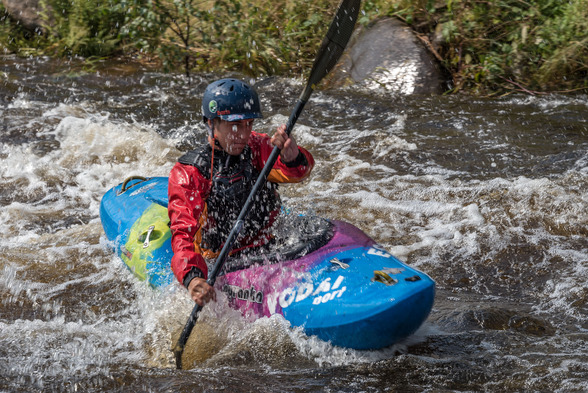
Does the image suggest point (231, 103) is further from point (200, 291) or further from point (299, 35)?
point (299, 35)

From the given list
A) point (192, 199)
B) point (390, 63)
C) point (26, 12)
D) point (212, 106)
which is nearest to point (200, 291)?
point (192, 199)

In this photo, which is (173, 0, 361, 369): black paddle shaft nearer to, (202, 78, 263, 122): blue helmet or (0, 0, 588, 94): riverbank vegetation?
(202, 78, 263, 122): blue helmet

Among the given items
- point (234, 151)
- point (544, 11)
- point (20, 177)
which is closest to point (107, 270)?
point (234, 151)

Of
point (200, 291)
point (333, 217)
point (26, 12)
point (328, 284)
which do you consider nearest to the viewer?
point (200, 291)

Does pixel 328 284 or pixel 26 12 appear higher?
pixel 328 284

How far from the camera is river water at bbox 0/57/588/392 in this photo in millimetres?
3195

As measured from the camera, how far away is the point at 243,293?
3.37 m

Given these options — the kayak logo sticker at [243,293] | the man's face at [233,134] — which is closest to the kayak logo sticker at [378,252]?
the kayak logo sticker at [243,293]

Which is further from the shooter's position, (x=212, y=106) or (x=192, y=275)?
(x=212, y=106)

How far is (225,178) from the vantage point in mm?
3461

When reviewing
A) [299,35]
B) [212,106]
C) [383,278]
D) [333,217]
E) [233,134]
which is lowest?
[299,35]

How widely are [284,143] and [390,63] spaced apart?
16.6ft

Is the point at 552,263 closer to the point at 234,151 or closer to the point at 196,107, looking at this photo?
the point at 234,151

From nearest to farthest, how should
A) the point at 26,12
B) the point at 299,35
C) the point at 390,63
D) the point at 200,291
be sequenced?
1. the point at 200,291
2. the point at 390,63
3. the point at 299,35
4. the point at 26,12
